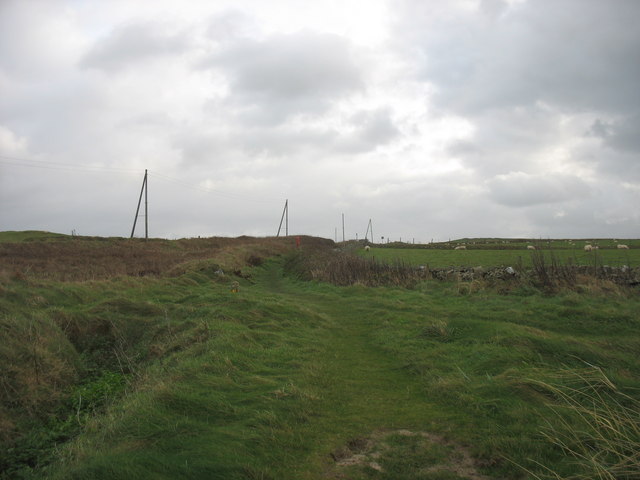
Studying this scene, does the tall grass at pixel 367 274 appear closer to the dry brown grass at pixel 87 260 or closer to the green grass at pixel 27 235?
the dry brown grass at pixel 87 260

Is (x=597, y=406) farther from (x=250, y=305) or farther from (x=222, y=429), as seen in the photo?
(x=250, y=305)

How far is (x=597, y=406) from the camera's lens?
17.7 feet

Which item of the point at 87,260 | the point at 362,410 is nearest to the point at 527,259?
the point at 362,410

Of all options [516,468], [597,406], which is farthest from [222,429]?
[597,406]

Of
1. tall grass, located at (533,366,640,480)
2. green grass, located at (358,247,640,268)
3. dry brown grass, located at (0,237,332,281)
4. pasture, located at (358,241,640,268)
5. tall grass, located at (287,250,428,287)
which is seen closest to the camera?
tall grass, located at (533,366,640,480)

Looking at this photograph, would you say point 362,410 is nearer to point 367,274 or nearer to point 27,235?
point 367,274

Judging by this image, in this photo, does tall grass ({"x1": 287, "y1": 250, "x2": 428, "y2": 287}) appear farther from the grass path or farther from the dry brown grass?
the grass path

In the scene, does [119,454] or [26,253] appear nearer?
[119,454]

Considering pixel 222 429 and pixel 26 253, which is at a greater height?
pixel 26 253

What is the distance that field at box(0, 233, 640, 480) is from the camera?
171 inches

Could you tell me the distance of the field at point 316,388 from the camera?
4.35m

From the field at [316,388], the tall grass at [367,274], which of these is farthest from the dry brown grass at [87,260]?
the tall grass at [367,274]

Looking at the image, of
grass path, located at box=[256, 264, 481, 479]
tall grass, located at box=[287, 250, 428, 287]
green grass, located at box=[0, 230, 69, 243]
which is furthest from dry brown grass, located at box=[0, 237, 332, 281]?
grass path, located at box=[256, 264, 481, 479]

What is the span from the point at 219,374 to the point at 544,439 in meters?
4.68
